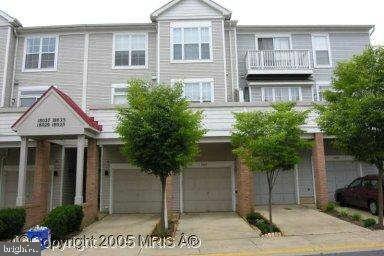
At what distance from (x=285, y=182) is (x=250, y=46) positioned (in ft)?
28.4

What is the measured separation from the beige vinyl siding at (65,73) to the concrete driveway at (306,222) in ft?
39.9

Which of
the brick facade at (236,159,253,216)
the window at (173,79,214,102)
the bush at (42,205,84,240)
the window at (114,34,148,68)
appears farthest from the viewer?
the window at (114,34,148,68)

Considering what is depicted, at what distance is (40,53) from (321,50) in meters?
16.8

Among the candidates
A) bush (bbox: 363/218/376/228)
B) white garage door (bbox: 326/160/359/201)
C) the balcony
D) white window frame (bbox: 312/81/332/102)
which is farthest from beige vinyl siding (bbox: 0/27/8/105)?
bush (bbox: 363/218/376/228)

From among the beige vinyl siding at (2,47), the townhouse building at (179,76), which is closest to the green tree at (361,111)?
the townhouse building at (179,76)

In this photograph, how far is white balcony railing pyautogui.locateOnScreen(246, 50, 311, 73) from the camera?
22.1 metres

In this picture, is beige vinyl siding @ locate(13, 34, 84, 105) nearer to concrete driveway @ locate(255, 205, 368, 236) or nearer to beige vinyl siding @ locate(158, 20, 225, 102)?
beige vinyl siding @ locate(158, 20, 225, 102)

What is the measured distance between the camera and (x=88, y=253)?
11062mm

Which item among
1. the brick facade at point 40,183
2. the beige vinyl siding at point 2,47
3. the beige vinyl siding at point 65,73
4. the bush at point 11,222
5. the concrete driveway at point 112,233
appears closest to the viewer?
the concrete driveway at point 112,233

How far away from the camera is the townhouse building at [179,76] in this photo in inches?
789

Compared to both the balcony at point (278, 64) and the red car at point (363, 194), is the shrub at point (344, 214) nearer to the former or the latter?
the red car at point (363, 194)

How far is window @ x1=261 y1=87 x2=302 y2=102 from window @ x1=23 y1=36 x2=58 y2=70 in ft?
40.5

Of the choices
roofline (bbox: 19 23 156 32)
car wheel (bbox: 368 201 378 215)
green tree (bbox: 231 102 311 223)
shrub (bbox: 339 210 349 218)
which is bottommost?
shrub (bbox: 339 210 349 218)

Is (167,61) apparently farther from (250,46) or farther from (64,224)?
(64,224)
